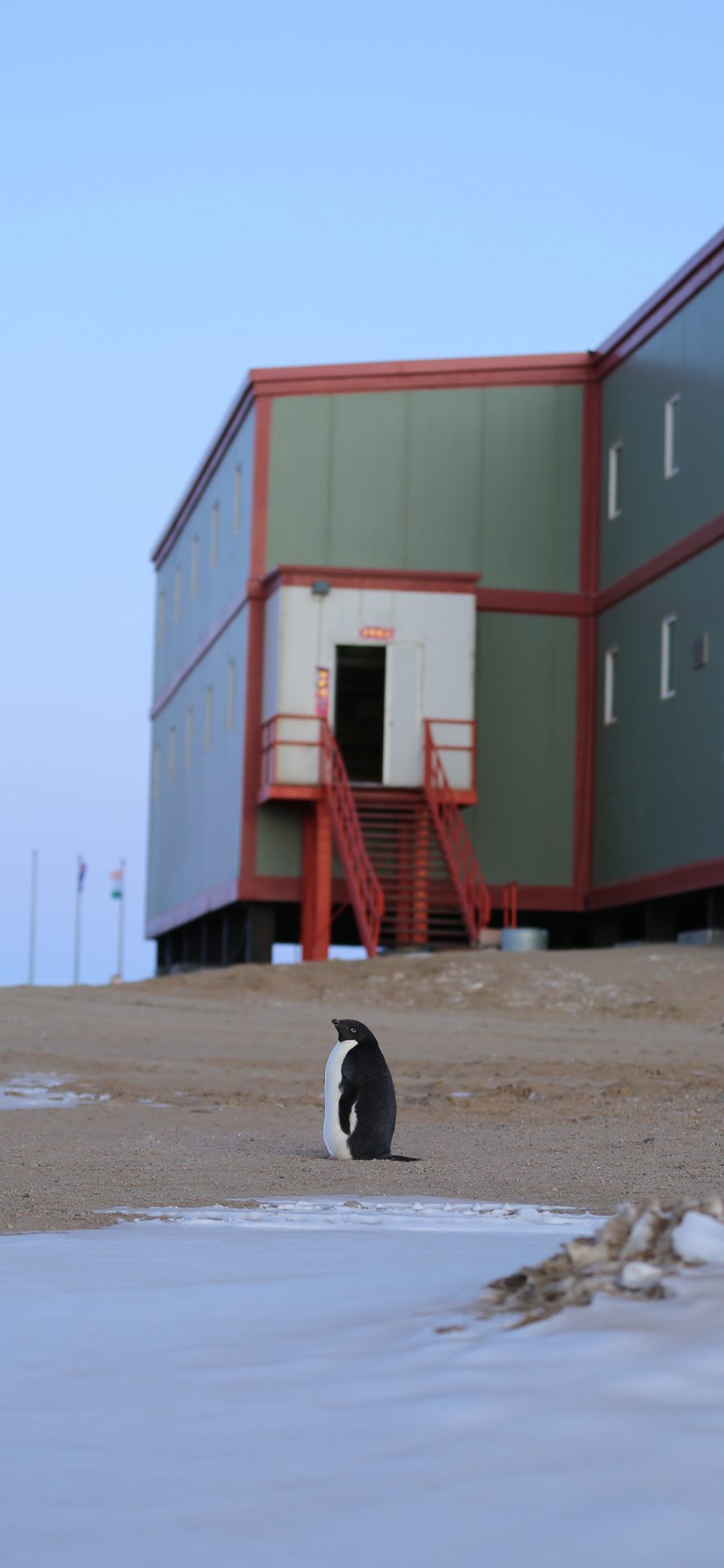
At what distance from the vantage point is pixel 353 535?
27703mm

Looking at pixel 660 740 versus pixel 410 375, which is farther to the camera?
pixel 410 375

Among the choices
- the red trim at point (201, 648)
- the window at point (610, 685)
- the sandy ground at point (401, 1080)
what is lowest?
the sandy ground at point (401, 1080)

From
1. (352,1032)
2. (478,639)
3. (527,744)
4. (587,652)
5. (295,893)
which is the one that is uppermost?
(478,639)

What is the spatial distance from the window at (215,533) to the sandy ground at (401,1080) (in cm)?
1063

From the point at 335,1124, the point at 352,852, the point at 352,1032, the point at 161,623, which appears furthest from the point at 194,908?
the point at 335,1124

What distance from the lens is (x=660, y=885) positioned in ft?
81.1

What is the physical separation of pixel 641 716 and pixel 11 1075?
1383 cm

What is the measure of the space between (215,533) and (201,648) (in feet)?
6.45

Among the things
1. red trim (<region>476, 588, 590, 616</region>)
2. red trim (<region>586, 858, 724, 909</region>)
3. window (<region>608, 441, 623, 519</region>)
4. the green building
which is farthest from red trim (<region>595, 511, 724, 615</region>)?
red trim (<region>586, 858, 724, 909</region>)

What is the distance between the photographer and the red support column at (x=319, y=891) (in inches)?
1001

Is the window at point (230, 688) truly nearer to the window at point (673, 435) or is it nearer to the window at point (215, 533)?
the window at point (215, 533)

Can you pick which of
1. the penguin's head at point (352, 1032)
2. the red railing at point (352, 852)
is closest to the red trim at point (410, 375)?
the red railing at point (352, 852)

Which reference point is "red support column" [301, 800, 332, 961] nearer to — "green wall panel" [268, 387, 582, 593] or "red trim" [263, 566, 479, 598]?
"red trim" [263, 566, 479, 598]

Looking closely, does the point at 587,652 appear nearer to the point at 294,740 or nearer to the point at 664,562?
the point at 664,562
